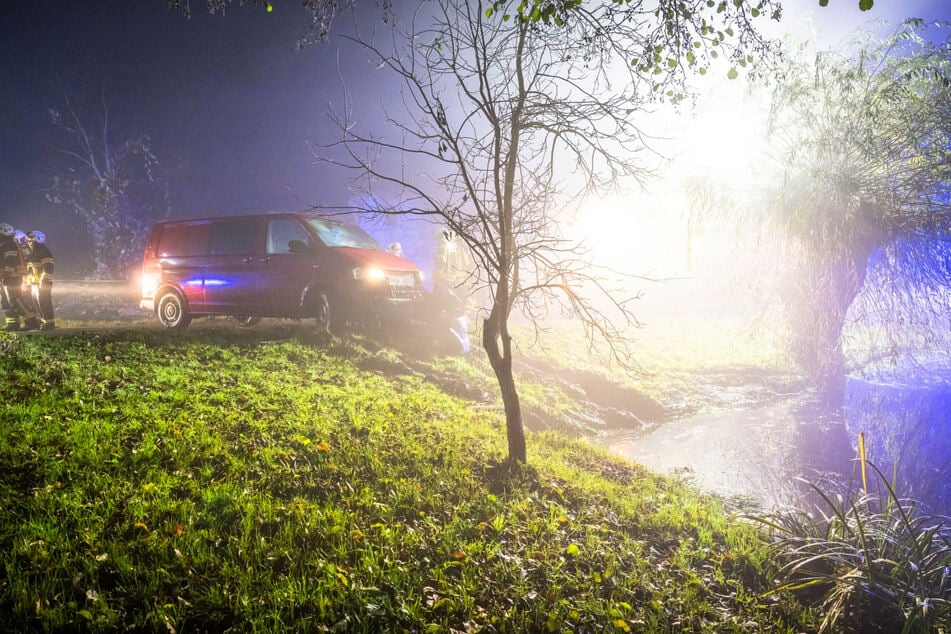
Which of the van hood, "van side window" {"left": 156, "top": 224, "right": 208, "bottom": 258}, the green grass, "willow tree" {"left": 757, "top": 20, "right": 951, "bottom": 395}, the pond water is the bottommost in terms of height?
the pond water

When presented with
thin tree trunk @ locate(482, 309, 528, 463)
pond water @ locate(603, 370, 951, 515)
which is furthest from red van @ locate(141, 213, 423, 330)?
pond water @ locate(603, 370, 951, 515)

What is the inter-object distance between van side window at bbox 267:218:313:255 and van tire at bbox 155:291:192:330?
8.22ft

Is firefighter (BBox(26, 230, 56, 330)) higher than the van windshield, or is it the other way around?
the van windshield

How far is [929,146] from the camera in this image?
9922 mm

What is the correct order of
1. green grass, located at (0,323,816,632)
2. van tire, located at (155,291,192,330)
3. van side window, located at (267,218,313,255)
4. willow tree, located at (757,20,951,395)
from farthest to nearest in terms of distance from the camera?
1. willow tree, located at (757,20,951,395)
2. van tire, located at (155,291,192,330)
3. van side window, located at (267,218,313,255)
4. green grass, located at (0,323,816,632)

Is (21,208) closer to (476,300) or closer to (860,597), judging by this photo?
(476,300)

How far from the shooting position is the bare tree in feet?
69.3

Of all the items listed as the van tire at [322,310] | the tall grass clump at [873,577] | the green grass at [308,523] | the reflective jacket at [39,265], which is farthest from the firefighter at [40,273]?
the tall grass clump at [873,577]

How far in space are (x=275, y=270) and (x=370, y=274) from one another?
6.19 ft

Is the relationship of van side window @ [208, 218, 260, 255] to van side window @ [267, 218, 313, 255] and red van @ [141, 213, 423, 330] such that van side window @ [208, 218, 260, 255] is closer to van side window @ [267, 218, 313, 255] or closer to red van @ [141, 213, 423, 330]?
red van @ [141, 213, 423, 330]

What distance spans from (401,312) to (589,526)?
6043 millimetres

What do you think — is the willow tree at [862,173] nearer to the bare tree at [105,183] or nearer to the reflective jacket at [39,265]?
the reflective jacket at [39,265]

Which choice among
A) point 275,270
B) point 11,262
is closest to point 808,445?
point 275,270

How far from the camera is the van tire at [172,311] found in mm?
8930
